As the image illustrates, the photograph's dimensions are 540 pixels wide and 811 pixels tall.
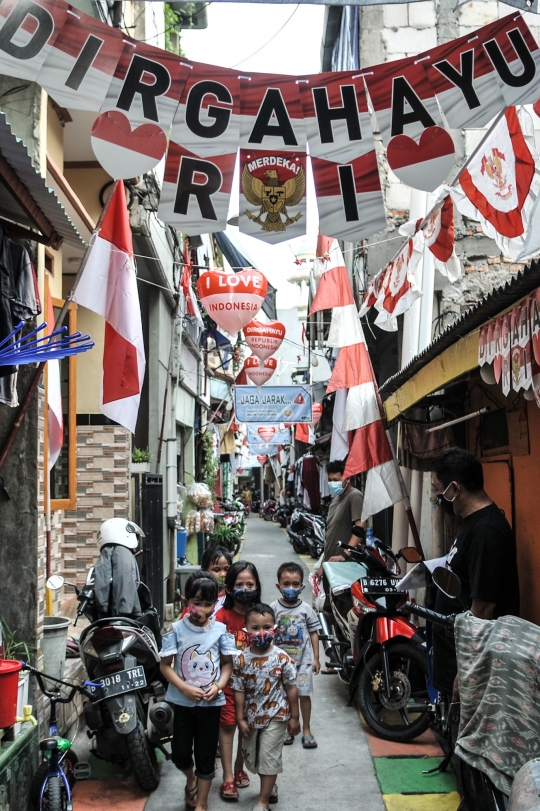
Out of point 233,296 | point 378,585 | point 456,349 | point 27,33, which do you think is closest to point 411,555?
point 378,585

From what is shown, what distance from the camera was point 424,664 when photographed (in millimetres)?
5980

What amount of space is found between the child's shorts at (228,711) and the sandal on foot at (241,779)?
0.39m

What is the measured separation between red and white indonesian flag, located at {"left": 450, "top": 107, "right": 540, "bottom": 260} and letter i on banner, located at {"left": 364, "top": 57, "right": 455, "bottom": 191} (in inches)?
55.6

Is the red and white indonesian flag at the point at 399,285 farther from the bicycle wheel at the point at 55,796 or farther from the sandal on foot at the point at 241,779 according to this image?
the bicycle wheel at the point at 55,796

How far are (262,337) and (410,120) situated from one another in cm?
1056

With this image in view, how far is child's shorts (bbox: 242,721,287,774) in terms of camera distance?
4.79 meters

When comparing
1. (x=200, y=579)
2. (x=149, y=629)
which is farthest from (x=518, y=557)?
(x=149, y=629)

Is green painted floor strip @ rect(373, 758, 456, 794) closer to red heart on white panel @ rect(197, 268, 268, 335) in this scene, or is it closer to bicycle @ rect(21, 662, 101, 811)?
bicycle @ rect(21, 662, 101, 811)

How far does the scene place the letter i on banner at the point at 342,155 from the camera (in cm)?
455

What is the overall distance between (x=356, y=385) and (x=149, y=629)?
3.65 meters

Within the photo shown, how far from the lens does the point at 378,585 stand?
252 inches

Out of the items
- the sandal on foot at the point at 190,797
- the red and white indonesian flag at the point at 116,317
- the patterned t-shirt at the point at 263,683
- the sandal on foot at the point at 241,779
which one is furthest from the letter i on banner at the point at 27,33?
the sandal on foot at the point at 241,779

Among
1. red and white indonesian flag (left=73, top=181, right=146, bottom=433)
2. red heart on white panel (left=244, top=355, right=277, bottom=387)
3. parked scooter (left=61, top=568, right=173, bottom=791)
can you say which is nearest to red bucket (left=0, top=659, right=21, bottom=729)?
parked scooter (left=61, top=568, right=173, bottom=791)

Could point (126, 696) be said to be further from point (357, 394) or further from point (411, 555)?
point (357, 394)
